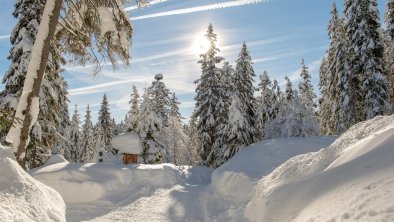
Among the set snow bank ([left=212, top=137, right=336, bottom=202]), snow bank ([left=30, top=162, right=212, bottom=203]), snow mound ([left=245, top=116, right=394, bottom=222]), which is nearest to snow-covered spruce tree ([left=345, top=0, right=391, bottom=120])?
snow bank ([left=212, top=137, right=336, bottom=202])

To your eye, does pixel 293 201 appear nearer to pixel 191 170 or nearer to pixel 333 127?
pixel 191 170

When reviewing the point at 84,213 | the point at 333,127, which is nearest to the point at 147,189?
the point at 84,213

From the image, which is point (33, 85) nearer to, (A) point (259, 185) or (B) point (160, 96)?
(A) point (259, 185)

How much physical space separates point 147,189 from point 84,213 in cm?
516

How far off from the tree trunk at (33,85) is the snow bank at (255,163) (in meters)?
6.93

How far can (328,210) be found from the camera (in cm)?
492

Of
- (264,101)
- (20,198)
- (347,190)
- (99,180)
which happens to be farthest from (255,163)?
(264,101)

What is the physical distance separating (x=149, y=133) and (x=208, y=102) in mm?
6341

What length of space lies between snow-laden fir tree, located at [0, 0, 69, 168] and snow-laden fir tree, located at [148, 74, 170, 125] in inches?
785

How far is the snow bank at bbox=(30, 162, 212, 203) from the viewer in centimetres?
1598

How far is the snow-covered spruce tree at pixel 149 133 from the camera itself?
3466 cm

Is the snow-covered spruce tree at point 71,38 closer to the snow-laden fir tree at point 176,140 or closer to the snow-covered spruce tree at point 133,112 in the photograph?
the snow-covered spruce tree at point 133,112

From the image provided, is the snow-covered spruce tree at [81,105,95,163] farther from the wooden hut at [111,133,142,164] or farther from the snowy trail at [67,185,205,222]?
the snowy trail at [67,185,205,222]

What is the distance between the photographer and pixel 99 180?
16875 millimetres
